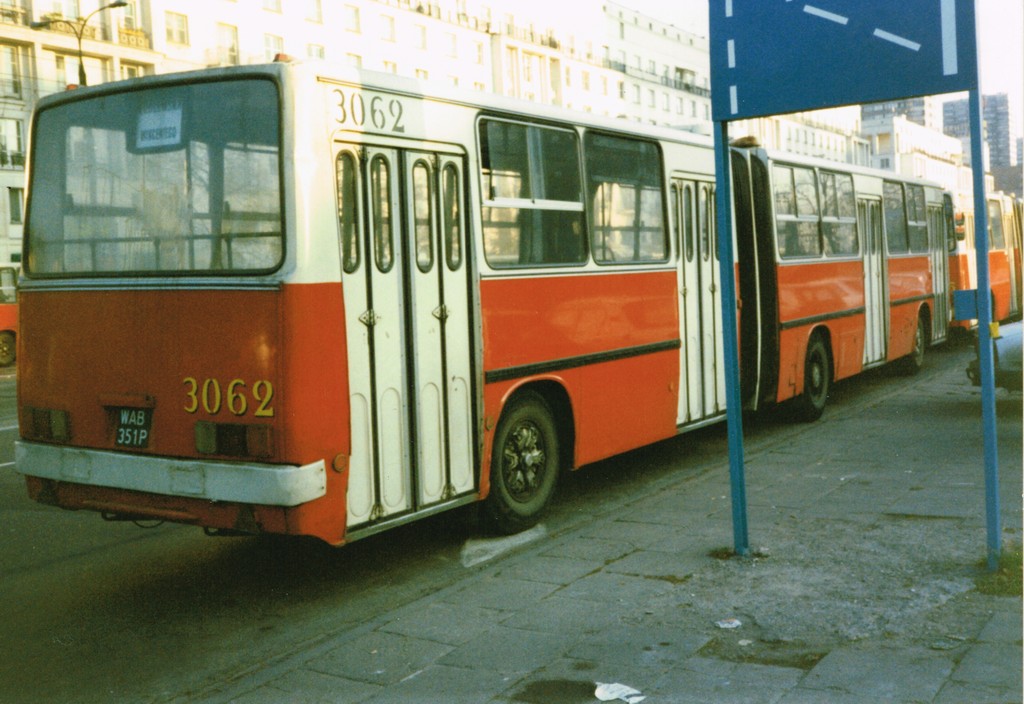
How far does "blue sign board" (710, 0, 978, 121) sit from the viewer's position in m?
5.84

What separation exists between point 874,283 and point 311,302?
1092 centimetres

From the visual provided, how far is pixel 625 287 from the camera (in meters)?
9.09

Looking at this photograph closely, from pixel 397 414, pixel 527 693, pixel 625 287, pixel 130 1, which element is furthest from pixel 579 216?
pixel 130 1

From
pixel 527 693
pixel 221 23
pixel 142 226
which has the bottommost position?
pixel 527 693

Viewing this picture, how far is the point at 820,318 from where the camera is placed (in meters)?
13.1

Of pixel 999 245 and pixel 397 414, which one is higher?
pixel 999 245

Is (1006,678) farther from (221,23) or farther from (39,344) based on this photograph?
(221,23)

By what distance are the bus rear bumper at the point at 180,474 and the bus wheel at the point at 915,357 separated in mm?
13347

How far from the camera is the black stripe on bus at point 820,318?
1209cm

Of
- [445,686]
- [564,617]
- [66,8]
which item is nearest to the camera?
[445,686]

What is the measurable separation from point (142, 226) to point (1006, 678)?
16.1 feet

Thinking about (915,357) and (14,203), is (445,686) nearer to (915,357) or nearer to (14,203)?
(915,357)

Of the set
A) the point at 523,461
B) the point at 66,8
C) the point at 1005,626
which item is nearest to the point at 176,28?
the point at 66,8

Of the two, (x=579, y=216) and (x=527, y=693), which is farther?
(x=579, y=216)
